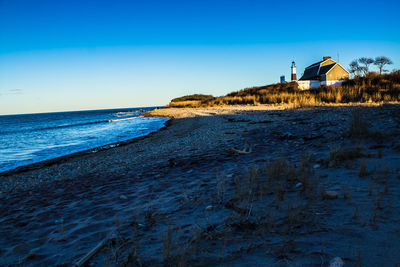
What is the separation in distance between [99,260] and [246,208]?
61.4 inches

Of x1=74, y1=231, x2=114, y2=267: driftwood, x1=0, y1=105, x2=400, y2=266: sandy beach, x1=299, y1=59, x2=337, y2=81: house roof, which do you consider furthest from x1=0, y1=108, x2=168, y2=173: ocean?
x1=299, y1=59, x2=337, y2=81: house roof

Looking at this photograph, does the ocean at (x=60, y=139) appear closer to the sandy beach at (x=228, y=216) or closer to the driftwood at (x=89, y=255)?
the sandy beach at (x=228, y=216)

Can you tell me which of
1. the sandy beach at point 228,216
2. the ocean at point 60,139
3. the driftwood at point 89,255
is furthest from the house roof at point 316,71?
the driftwood at point 89,255

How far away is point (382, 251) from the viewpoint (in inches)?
60.1

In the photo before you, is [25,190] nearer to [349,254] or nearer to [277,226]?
[277,226]

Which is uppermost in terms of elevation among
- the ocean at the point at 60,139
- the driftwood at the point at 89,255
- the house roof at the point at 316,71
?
the house roof at the point at 316,71

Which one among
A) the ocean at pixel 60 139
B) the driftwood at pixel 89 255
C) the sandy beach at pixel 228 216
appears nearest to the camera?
the sandy beach at pixel 228 216

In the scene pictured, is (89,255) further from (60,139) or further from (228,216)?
(60,139)

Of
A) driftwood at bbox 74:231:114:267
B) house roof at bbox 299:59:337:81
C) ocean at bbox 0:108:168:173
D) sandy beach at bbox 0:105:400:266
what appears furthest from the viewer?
house roof at bbox 299:59:337:81

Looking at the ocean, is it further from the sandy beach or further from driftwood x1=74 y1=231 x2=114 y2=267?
driftwood x1=74 y1=231 x2=114 y2=267

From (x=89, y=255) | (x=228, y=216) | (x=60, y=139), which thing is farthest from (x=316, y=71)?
(x=89, y=255)

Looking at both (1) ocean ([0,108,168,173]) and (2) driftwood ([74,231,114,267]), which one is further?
(1) ocean ([0,108,168,173])

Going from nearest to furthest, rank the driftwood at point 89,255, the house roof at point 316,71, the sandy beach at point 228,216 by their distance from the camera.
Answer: the sandy beach at point 228,216
the driftwood at point 89,255
the house roof at point 316,71

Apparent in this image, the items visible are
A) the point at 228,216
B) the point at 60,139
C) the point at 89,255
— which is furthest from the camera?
the point at 60,139
